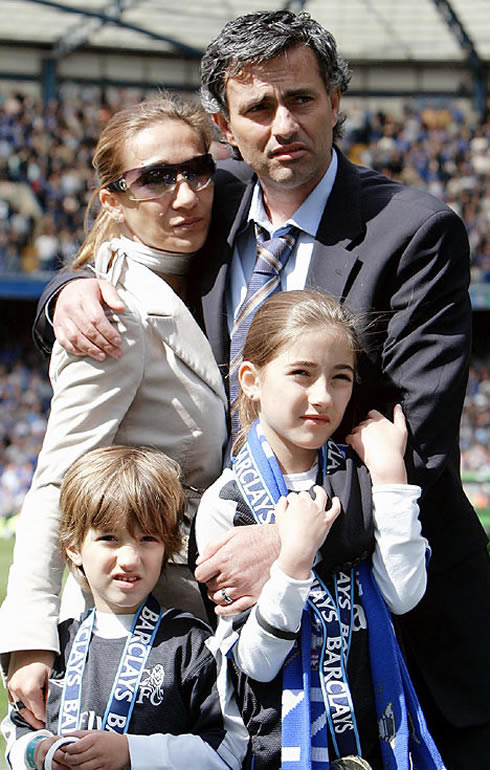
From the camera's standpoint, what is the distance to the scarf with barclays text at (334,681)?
2.32m

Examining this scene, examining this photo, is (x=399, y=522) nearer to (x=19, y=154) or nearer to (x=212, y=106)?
(x=212, y=106)

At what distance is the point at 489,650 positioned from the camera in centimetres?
287

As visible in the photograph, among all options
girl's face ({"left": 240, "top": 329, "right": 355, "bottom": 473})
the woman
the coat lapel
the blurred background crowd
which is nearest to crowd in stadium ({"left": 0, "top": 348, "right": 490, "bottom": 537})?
the blurred background crowd

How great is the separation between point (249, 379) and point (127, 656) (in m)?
0.73

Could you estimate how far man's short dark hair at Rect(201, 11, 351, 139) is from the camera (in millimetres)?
2846

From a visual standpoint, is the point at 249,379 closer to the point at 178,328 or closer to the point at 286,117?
the point at 178,328

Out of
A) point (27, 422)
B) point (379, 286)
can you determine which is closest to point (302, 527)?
point (379, 286)

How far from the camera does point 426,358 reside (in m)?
2.66

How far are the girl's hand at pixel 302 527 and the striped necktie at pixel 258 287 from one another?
50 cm

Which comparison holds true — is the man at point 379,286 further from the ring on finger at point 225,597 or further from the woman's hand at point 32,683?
the woman's hand at point 32,683

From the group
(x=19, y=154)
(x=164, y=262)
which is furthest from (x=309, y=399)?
(x=19, y=154)

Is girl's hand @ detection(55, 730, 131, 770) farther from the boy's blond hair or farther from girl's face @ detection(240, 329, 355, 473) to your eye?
girl's face @ detection(240, 329, 355, 473)

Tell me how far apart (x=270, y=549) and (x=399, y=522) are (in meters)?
0.30

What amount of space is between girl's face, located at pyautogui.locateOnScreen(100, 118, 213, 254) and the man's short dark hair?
6.9 inches
